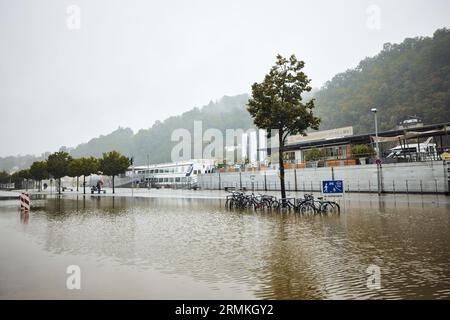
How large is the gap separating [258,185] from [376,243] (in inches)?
1811

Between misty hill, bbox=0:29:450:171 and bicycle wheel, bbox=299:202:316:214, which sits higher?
misty hill, bbox=0:29:450:171

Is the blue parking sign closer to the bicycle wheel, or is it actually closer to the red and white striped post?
the bicycle wheel

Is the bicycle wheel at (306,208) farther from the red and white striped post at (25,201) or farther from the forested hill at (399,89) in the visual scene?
the forested hill at (399,89)

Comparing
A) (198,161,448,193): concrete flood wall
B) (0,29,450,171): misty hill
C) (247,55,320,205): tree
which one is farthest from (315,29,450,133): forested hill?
(247,55,320,205): tree

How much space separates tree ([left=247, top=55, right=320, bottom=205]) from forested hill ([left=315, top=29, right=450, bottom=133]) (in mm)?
57093

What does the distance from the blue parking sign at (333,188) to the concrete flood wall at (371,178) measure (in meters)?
18.5

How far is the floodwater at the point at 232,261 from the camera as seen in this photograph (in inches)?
227

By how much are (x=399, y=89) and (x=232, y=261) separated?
85.1 meters

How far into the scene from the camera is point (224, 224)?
14.4 meters

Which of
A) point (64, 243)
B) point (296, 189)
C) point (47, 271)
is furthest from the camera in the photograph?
point (296, 189)

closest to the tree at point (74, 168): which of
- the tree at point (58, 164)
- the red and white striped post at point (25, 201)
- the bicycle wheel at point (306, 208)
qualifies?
the tree at point (58, 164)

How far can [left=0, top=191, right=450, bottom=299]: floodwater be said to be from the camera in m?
5.78

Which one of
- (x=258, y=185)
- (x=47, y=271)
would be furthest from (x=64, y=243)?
(x=258, y=185)
